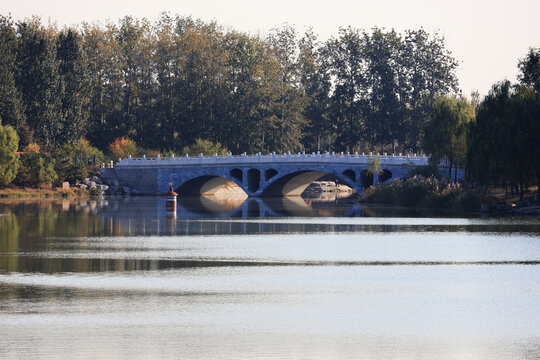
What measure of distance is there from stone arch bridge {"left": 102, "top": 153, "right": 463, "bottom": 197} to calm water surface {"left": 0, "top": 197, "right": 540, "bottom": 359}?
48731 mm

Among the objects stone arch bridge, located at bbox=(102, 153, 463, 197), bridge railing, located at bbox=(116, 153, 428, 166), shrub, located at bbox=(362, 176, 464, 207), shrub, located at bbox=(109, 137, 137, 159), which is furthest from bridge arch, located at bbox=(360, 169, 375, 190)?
shrub, located at bbox=(109, 137, 137, 159)

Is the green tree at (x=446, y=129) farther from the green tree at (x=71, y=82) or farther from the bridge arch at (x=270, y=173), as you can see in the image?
the green tree at (x=71, y=82)

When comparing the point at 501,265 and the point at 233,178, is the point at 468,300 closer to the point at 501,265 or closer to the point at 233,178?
the point at 501,265

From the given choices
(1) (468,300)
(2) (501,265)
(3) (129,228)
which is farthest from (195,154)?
(1) (468,300)

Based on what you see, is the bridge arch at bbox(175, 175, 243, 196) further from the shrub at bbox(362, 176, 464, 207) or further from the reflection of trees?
the reflection of trees

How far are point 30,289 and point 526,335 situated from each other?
43.3 ft

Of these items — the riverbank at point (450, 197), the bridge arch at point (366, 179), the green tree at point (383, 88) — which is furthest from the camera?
the green tree at point (383, 88)

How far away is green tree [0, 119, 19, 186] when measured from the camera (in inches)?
3469

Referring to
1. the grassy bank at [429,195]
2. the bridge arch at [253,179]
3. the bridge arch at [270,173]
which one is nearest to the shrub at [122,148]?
the bridge arch at [253,179]

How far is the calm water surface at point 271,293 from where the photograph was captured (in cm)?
1853

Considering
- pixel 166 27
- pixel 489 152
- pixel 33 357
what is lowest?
pixel 33 357

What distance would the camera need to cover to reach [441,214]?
61.5 metres

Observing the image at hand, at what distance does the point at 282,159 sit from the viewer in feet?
327

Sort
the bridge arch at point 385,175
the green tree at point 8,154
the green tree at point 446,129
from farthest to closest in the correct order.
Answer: the bridge arch at point 385,175
the green tree at point 8,154
the green tree at point 446,129
